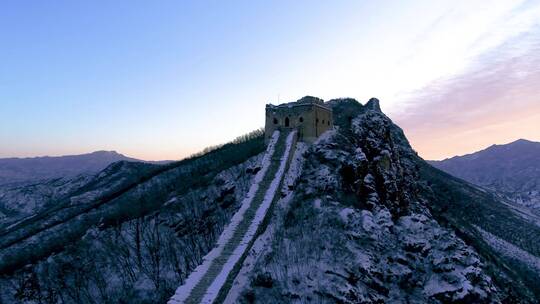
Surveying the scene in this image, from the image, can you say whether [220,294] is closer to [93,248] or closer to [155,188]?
[93,248]

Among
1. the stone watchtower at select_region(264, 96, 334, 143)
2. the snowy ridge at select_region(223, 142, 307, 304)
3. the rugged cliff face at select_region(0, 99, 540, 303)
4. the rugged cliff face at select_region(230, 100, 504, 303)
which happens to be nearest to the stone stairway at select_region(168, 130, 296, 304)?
the snowy ridge at select_region(223, 142, 307, 304)

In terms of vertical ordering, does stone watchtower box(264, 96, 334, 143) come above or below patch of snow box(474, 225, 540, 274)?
above

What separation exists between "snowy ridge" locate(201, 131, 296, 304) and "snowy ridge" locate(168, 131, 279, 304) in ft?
3.54

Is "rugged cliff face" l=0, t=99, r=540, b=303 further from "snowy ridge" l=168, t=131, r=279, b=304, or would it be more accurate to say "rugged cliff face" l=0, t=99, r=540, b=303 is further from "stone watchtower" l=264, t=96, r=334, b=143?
"snowy ridge" l=168, t=131, r=279, b=304

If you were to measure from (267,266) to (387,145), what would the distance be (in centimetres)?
2523

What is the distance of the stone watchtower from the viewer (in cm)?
4047

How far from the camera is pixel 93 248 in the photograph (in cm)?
3975

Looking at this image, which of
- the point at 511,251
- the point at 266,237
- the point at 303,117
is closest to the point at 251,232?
the point at 266,237

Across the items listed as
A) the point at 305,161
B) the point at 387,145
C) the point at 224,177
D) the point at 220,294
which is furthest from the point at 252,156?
the point at 220,294

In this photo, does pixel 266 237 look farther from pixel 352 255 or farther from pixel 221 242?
pixel 352 255

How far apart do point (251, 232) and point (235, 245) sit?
5.87 feet

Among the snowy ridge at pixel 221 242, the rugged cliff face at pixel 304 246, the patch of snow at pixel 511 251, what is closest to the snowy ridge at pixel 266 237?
the rugged cliff face at pixel 304 246

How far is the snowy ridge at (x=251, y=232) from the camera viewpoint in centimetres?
2148

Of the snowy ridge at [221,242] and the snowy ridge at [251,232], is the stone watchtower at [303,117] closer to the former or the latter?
the snowy ridge at [251,232]
